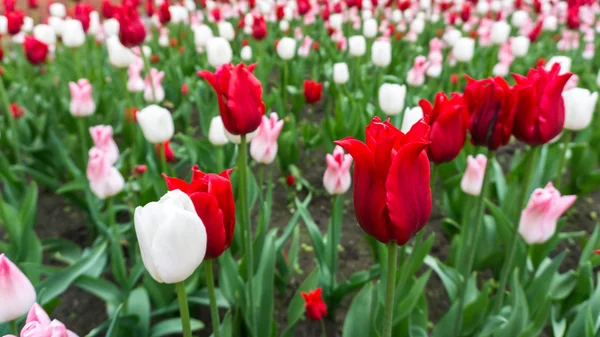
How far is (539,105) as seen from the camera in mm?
982

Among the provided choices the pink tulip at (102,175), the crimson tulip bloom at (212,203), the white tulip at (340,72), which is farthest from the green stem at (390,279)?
the white tulip at (340,72)

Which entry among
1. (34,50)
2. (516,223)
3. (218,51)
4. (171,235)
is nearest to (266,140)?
(516,223)

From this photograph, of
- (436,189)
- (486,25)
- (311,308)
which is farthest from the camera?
(486,25)

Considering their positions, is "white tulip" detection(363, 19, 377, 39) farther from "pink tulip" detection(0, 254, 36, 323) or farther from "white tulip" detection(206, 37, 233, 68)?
"pink tulip" detection(0, 254, 36, 323)

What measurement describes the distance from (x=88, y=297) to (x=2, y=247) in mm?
380

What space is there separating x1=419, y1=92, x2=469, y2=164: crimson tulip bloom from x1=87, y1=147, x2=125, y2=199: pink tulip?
874 mm

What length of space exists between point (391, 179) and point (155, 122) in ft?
3.67

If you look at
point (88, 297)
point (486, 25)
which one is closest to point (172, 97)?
point (88, 297)

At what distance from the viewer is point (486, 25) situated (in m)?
4.24

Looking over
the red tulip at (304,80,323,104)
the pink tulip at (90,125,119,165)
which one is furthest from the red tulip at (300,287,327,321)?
the red tulip at (304,80,323,104)

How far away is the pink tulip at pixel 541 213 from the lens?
1.19 metres

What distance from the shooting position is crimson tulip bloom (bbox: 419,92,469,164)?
944 mm

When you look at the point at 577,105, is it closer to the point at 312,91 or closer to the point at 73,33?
the point at 312,91

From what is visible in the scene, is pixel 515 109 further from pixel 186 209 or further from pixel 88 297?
pixel 88 297
